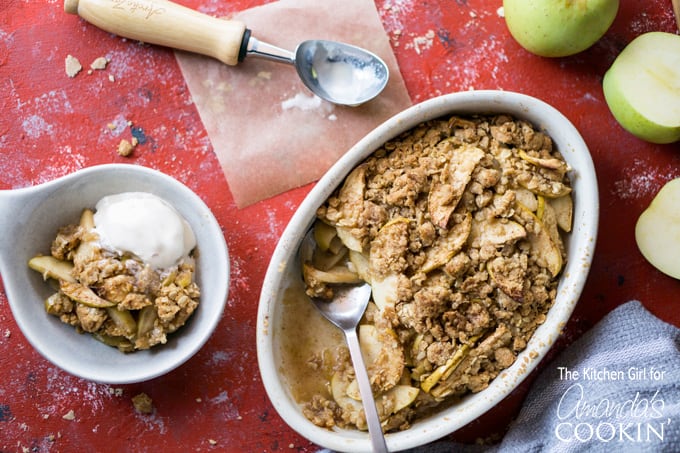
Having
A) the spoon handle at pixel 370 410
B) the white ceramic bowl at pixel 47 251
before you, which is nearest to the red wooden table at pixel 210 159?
the white ceramic bowl at pixel 47 251

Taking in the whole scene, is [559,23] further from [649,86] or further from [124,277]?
[124,277]

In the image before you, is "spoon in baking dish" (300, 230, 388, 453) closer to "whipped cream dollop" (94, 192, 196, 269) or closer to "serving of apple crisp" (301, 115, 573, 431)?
"serving of apple crisp" (301, 115, 573, 431)

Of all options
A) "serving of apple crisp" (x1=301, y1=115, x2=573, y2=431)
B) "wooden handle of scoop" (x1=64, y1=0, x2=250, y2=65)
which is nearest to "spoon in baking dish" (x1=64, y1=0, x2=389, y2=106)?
"wooden handle of scoop" (x1=64, y1=0, x2=250, y2=65)

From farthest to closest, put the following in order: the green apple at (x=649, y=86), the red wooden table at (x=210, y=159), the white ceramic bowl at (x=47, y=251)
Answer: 1. the red wooden table at (x=210, y=159)
2. the green apple at (x=649, y=86)
3. the white ceramic bowl at (x=47, y=251)

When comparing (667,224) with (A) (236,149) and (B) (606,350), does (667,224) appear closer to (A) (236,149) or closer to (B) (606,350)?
(B) (606,350)

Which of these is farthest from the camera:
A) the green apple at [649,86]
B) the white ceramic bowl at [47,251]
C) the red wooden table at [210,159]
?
the red wooden table at [210,159]

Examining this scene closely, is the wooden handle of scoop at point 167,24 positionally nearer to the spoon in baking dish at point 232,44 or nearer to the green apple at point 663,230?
the spoon in baking dish at point 232,44
